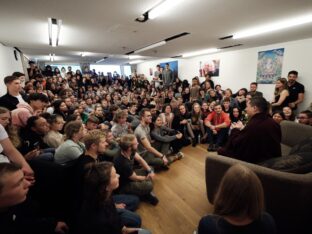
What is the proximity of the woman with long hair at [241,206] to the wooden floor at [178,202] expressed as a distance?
1262 millimetres

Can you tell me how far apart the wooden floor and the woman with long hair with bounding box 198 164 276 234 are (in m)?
1.26

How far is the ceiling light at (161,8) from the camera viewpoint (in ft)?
8.55

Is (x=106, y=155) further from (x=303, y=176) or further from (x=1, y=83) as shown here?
(x=1, y=83)

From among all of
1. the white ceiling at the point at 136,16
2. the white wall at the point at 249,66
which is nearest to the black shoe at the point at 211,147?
the white ceiling at the point at 136,16

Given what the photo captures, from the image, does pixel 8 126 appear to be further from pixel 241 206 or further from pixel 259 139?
pixel 259 139

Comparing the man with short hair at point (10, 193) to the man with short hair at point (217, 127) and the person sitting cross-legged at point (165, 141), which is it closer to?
the person sitting cross-legged at point (165, 141)

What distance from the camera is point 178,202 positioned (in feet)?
7.98

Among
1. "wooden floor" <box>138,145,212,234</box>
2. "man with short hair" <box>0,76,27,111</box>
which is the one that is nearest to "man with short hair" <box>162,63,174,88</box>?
"wooden floor" <box>138,145,212,234</box>

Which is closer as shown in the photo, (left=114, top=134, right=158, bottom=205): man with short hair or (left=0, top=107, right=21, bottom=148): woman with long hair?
(left=0, top=107, right=21, bottom=148): woman with long hair

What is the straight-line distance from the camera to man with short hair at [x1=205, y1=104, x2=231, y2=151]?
422 centimetres

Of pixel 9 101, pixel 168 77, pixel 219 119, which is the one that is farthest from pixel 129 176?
pixel 168 77

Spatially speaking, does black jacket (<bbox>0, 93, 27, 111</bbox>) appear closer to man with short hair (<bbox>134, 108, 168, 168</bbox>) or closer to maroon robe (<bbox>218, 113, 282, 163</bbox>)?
man with short hair (<bbox>134, 108, 168, 168</bbox>)

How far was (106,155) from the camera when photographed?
284 centimetres

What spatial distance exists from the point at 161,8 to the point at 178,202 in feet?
9.23
